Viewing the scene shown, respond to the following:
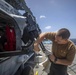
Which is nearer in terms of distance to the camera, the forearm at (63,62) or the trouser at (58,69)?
the forearm at (63,62)

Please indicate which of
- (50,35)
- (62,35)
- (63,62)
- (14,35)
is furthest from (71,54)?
(14,35)

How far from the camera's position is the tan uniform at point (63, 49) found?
3.72 m

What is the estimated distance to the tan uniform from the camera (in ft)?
12.2

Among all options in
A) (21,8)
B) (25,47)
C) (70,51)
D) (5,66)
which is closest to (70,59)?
(70,51)

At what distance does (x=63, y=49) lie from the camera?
12.8 feet

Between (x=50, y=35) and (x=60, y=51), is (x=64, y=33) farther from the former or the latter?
(x=60, y=51)

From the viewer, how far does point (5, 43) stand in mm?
3938

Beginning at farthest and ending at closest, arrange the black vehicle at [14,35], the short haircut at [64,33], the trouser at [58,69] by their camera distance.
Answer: the trouser at [58,69] → the short haircut at [64,33] → the black vehicle at [14,35]

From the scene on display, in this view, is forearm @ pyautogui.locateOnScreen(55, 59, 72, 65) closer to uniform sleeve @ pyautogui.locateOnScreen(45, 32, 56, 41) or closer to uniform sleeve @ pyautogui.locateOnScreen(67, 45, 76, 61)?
uniform sleeve @ pyautogui.locateOnScreen(67, 45, 76, 61)

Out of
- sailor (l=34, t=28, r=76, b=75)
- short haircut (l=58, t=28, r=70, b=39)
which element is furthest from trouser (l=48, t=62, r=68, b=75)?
short haircut (l=58, t=28, r=70, b=39)

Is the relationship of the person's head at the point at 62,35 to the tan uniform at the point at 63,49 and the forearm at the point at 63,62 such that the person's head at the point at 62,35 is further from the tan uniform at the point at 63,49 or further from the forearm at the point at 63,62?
the forearm at the point at 63,62

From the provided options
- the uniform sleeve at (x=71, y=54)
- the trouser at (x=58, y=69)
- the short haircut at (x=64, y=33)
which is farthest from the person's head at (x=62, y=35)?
the trouser at (x=58, y=69)

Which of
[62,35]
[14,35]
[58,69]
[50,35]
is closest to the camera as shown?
[62,35]

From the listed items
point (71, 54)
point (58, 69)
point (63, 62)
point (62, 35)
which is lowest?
point (58, 69)
